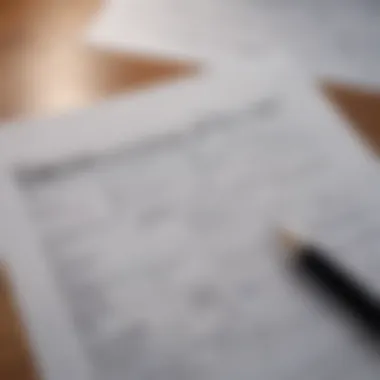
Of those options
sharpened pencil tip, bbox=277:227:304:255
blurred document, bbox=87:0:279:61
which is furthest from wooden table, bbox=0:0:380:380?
sharpened pencil tip, bbox=277:227:304:255

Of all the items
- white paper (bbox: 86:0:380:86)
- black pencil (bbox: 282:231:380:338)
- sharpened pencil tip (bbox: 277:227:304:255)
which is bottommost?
black pencil (bbox: 282:231:380:338)

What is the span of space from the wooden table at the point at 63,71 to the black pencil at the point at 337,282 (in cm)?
16

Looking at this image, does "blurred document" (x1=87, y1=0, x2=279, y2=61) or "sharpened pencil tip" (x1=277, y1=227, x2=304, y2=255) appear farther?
"blurred document" (x1=87, y1=0, x2=279, y2=61)

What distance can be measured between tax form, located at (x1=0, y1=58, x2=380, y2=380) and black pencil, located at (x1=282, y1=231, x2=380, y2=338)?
0.01 metres

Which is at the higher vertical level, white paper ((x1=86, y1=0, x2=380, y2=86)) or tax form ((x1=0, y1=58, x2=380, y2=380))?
white paper ((x1=86, y1=0, x2=380, y2=86))

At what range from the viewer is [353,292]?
0.50 m

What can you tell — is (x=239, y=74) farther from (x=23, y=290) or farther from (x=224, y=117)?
(x=23, y=290)

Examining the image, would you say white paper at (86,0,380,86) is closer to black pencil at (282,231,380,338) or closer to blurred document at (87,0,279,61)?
blurred document at (87,0,279,61)

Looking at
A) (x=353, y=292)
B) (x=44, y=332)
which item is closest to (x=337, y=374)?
(x=353, y=292)

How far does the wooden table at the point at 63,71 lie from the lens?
2.12 feet

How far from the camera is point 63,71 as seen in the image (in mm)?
676

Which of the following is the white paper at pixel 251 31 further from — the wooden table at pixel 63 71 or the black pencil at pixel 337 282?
the black pencil at pixel 337 282

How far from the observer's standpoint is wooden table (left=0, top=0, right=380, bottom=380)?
2.12 ft

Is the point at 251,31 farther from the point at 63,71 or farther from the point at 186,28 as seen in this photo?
the point at 63,71
